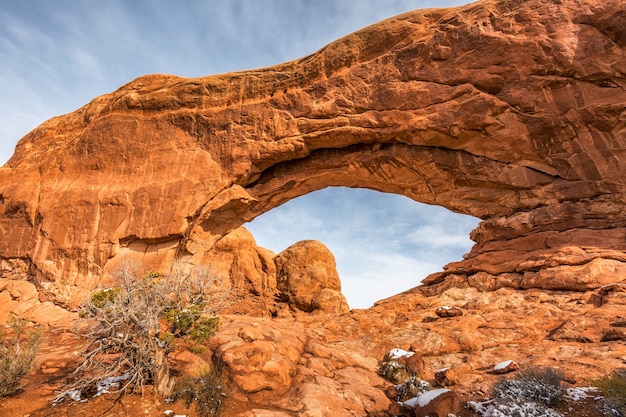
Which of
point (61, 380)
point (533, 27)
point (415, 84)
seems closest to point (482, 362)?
point (61, 380)

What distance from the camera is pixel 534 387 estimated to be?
7348 millimetres

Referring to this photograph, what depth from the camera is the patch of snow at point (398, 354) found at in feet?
34.4

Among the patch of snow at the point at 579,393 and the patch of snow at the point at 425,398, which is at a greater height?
the patch of snow at the point at 579,393

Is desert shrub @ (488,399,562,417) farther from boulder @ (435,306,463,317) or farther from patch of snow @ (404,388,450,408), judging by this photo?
boulder @ (435,306,463,317)

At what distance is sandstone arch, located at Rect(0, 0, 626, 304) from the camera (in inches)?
569

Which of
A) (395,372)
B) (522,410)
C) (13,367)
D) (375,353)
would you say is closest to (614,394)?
(522,410)

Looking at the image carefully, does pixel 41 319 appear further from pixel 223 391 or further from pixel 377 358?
pixel 377 358

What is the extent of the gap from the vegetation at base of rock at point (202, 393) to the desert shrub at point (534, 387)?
5.62m

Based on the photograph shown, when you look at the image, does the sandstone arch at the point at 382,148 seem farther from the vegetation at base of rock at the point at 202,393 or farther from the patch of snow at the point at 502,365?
the vegetation at base of rock at the point at 202,393

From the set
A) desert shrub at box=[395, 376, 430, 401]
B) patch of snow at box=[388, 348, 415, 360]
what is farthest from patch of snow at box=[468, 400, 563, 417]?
patch of snow at box=[388, 348, 415, 360]

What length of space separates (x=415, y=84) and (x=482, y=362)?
11.6 meters

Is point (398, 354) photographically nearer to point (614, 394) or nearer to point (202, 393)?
point (614, 394)

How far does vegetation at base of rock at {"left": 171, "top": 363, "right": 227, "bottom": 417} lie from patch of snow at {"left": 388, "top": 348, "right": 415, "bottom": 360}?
4776 mm

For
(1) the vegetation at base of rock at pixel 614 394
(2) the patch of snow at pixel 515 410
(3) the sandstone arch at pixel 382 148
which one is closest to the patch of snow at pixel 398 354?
(2) the patch of snow at pixel 515 410
